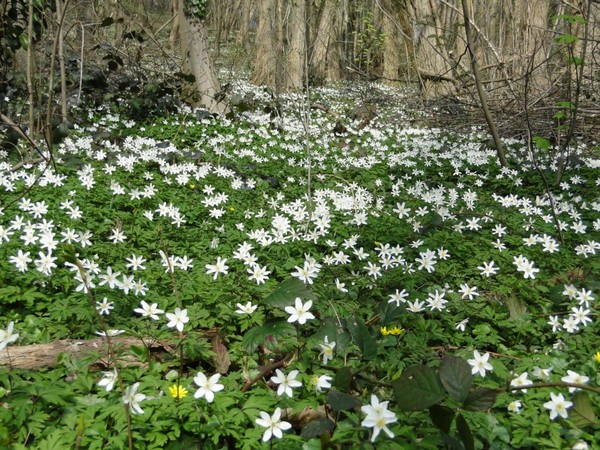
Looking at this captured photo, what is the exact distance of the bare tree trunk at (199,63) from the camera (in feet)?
27.7

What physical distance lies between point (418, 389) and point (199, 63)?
818cm

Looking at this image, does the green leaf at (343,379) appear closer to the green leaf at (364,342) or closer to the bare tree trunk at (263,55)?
the green leaf at (364,342)

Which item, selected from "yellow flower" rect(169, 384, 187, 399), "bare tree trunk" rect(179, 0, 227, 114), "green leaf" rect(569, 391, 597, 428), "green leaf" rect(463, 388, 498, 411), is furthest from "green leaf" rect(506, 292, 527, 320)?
"bare tree trunk" rect(179, 0, 227, 114)

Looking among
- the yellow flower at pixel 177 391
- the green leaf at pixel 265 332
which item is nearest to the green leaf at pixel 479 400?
the green leaf at pixel 265 332

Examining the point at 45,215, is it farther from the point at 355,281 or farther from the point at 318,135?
the point at 318,135

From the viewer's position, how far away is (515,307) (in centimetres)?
288

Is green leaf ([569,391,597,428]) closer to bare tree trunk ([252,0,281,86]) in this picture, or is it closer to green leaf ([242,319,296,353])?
green leaf ([242,319,296,353])

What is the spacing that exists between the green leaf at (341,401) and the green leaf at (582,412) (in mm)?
790

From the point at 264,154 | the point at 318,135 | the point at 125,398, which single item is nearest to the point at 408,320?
the point at 125,398

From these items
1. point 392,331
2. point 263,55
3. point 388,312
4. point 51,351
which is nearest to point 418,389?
point 388,312

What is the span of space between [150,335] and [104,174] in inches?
Answer: 124

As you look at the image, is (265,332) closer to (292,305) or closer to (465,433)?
(292,305)

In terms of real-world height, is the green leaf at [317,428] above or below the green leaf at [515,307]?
above

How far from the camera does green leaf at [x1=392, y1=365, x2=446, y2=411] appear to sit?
1543 millimetres
